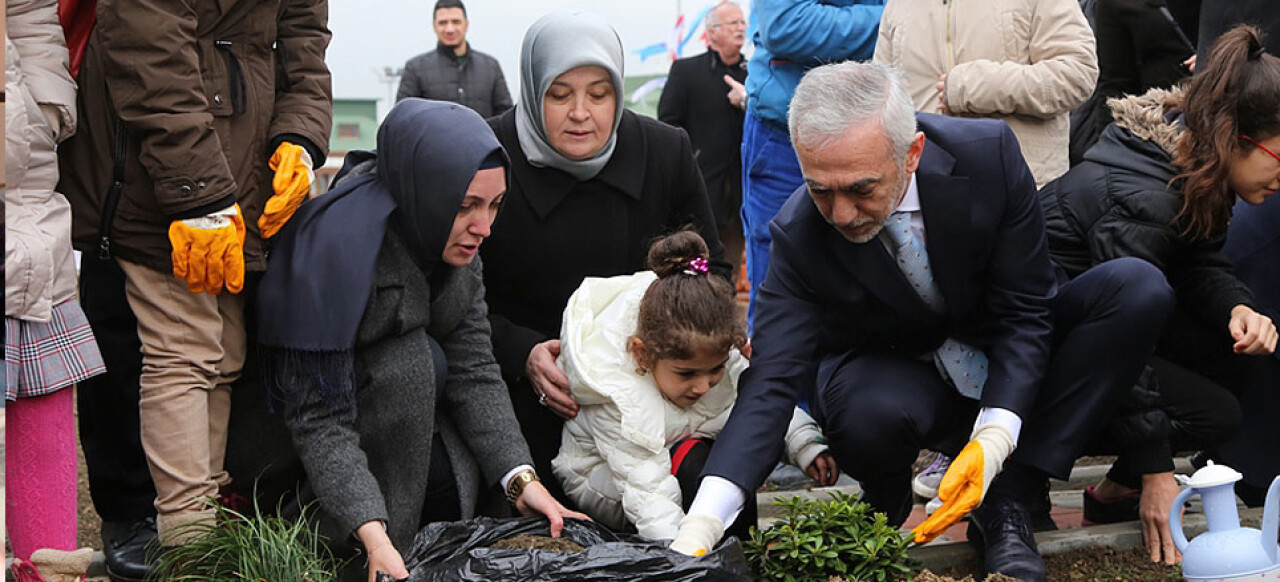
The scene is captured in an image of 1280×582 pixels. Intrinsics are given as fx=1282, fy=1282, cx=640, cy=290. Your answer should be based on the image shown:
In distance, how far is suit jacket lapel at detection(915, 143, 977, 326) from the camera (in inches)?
127

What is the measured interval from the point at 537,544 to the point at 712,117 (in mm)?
4763

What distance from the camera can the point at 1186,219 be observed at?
141 inches

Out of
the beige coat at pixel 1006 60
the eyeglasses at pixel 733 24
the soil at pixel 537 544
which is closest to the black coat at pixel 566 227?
the soil at pixel 537 544

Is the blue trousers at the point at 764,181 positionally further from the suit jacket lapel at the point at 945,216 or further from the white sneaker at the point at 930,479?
the suit jacket lapel at the point at 945,216

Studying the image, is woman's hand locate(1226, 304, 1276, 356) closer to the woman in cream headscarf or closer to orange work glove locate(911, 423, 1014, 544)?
orange work glove locate(911, 423, 1014, 544)

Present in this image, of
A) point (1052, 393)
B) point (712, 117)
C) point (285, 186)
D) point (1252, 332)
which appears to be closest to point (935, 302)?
point (1052, 393)

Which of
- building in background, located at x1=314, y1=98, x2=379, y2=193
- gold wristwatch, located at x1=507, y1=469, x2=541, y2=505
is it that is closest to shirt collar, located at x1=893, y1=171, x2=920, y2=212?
gold wristwatch, located at x1=507, y1=469, x2=541, y2=505

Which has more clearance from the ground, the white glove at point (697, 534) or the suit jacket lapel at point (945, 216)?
the suit jacket lapel at point (945, 216)

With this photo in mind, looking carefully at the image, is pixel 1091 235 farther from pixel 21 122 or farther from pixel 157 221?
pixel 21 122

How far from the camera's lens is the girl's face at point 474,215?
3023mm

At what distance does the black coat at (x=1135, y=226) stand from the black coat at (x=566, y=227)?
1042 millimetres

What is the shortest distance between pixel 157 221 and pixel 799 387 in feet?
5.34

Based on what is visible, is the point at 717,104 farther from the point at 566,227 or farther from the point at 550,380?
the point at 550,380

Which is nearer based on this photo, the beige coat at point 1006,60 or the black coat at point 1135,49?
the beige coat at point 1006,60
